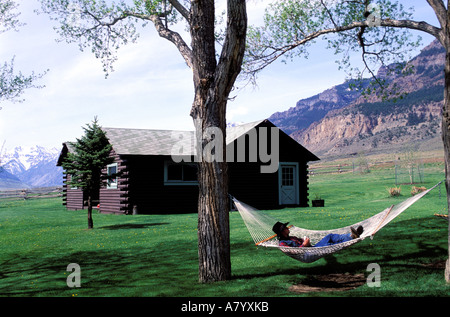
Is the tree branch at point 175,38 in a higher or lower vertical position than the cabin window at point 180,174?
higher

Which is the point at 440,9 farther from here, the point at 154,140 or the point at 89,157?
the point at 154,140

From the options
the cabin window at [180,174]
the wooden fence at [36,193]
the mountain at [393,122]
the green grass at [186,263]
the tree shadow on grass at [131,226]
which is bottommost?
the wooden fence at [36,193]

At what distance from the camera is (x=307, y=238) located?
21.5 feet

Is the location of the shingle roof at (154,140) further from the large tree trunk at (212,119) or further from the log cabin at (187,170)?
the large tree trunk at (212,119)

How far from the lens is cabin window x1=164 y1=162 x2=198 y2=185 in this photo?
62.3ft

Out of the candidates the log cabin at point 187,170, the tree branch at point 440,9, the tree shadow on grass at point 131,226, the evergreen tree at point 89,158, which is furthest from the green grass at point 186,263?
the log cabin at point 187,170

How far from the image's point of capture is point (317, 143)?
6698 inches

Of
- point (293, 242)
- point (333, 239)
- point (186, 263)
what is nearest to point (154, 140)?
point (186, 263)

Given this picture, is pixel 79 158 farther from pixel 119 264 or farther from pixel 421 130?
pixel 421 130

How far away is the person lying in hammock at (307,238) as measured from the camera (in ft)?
21.2

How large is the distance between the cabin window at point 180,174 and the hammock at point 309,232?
1183cm

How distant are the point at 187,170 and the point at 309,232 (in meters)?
12.7

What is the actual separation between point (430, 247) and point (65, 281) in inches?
260
